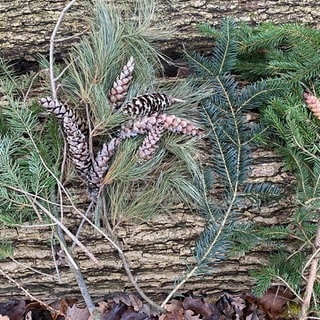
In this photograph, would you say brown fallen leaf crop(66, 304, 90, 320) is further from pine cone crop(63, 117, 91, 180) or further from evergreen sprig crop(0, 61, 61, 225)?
pine cone crop(63, 117, 91, 180)

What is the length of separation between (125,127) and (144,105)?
3.4 inches

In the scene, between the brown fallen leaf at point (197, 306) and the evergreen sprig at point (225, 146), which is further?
the brown fallen leaf at point (197, 306)

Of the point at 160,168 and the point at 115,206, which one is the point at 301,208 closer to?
the point at 160,168

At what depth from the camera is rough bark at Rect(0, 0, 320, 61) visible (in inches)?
60.4

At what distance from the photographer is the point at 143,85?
1393mm

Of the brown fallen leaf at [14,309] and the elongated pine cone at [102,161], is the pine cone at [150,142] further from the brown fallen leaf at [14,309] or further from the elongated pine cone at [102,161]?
the brown fallen leaf at [14,309]

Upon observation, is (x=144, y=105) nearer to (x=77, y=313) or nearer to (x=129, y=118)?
(x=129, y=118)

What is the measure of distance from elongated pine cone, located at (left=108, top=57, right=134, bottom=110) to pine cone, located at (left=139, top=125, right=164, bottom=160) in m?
0.12

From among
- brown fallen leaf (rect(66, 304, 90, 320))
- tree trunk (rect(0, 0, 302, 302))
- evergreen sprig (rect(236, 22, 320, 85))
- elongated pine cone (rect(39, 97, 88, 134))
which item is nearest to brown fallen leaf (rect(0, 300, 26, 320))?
tree trunk (rect(0, 0, 302, 302))

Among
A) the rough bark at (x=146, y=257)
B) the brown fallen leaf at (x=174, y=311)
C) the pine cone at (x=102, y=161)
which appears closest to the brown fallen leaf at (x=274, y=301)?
the rough bark at (x=146, y=257)

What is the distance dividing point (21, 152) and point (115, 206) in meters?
0.30

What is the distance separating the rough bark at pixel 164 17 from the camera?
1533 mm

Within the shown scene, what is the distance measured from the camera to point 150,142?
1355mm

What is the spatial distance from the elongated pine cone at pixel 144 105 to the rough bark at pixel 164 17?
0.26 m
